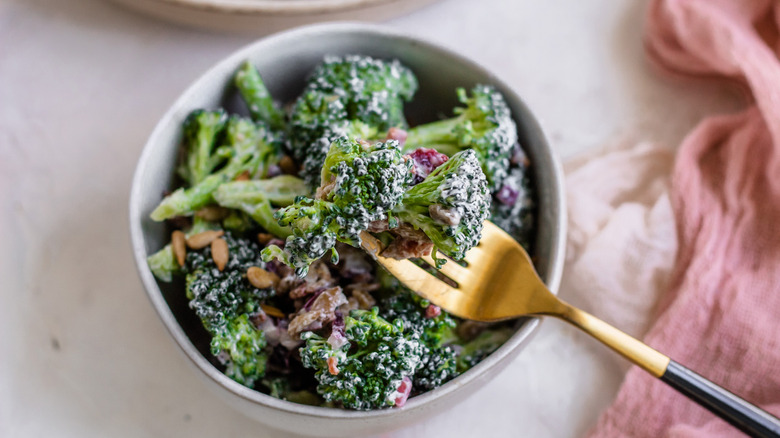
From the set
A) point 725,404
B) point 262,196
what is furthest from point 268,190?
point 725,404

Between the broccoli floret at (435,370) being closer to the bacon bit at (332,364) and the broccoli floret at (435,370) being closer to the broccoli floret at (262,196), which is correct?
the bacon bit at (332,364)

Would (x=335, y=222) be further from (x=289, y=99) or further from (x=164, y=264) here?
(x=289, y=99)

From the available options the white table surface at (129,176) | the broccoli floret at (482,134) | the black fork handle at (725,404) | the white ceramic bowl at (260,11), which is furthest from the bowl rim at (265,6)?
the black fork handle at (725,404)

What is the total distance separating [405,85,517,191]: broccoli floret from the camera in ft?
3.66

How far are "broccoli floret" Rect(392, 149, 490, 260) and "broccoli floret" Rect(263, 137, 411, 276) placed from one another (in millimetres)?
43

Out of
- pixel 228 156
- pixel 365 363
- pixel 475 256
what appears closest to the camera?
pixel 365 363

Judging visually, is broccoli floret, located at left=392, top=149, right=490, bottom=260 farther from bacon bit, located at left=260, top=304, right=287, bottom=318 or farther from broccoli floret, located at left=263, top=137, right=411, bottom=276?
bacon bit, located at left=260, top=304, right=287, bottom=318

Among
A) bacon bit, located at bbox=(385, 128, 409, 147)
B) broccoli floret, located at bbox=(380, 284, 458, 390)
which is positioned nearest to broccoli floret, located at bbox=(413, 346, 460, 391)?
broccoli floret, located at bbox=(380, 284, 458, 390)

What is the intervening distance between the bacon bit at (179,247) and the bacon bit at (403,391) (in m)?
0.42

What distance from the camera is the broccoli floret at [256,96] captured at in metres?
1.20

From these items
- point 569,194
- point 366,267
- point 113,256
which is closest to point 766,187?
point 569,194

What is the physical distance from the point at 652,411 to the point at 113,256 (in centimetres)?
110

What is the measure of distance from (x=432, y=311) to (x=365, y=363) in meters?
0.15

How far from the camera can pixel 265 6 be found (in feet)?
4.57
